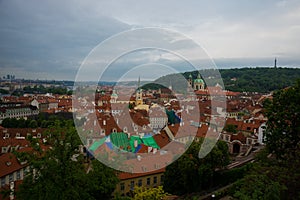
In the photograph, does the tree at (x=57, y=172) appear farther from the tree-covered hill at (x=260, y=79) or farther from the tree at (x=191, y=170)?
the tree-covered hill at (x=260, y=79)

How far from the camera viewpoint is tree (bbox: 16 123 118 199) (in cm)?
645

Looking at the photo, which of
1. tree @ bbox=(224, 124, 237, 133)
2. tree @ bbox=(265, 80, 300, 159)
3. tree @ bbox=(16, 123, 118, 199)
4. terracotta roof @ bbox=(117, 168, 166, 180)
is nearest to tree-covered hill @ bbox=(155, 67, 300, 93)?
tree @ bbox=(224, 124, 237, 133)

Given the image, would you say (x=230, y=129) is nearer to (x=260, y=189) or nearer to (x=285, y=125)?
(x=285, y=125)

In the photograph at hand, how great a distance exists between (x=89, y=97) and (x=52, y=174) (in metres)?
28.7

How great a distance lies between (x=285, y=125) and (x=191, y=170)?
173 inches

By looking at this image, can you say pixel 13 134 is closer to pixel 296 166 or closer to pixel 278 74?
pixel 296 166

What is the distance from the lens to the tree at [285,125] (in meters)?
7.68

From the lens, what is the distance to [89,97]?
34.7m

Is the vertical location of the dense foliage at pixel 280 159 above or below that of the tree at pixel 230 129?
above

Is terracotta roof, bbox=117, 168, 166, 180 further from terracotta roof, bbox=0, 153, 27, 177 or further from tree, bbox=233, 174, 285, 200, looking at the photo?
tree, bbox=233, 174, 285, 200

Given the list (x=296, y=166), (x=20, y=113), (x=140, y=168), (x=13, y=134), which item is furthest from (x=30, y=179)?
(x=20, y=113)

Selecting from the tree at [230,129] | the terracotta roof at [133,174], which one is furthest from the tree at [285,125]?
the tree at [230,129]

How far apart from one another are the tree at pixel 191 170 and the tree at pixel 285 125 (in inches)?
138

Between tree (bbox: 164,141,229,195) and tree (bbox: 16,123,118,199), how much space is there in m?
4.47
